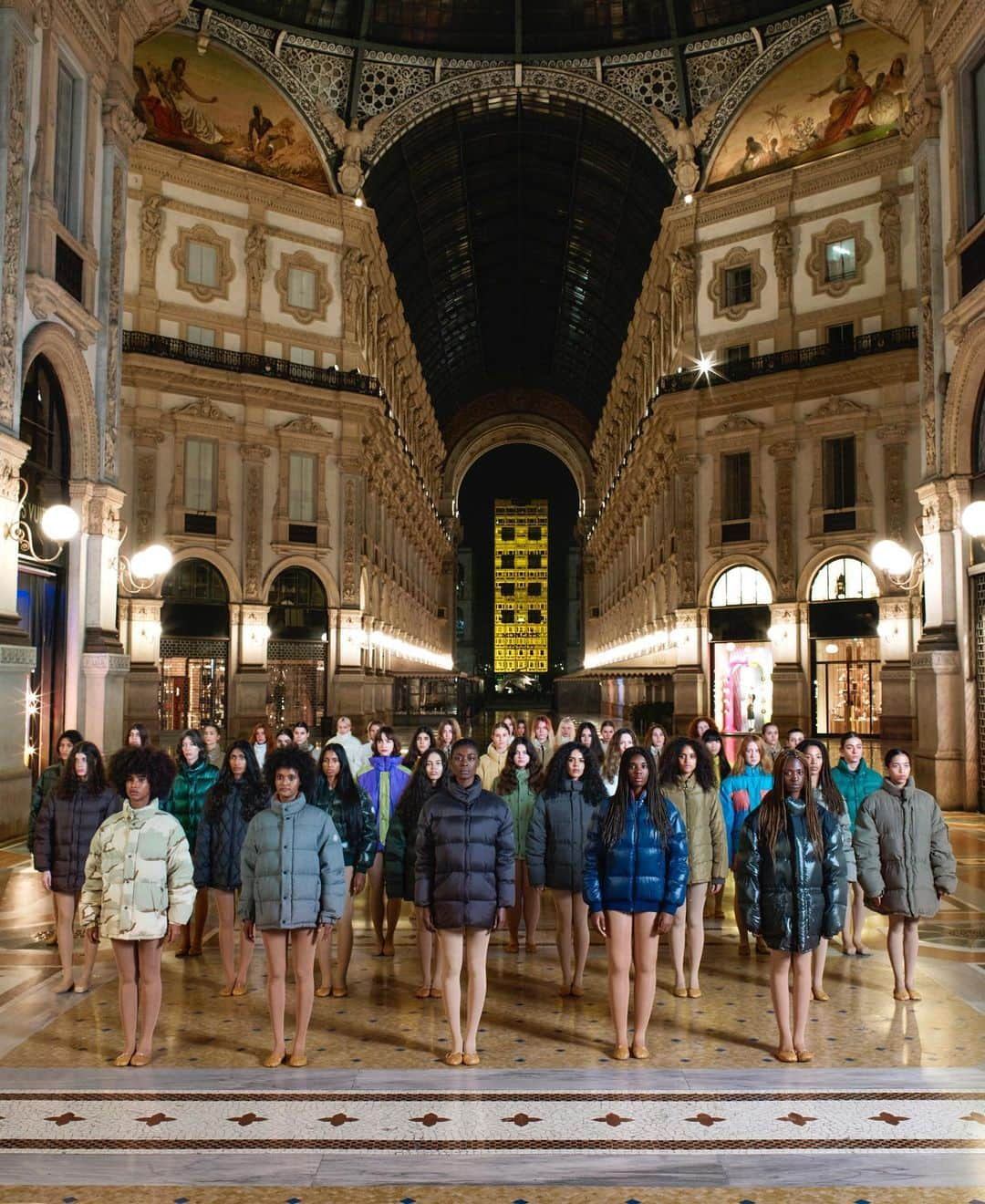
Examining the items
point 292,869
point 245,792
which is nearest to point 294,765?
point 292,869

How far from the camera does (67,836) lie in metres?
7.79

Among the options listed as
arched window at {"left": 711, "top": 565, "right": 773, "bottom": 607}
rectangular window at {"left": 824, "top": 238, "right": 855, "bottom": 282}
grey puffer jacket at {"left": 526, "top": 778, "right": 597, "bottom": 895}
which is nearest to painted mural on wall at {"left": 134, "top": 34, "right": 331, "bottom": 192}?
rectangular window at {"left": 824, "top": 238, "right": 855, "bottom": 282}

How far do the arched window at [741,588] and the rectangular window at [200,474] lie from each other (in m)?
16.5

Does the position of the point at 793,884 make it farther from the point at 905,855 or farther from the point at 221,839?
the point at 221,839

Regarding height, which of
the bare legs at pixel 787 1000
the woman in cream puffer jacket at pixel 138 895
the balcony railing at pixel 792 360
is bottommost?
the bare legs at pixel 787 1000

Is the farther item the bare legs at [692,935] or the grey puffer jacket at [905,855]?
the bare legs at [692,935]

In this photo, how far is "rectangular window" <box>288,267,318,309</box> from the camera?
117 ft

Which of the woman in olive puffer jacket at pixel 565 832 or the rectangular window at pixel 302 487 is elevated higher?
the rectangular window at pixel 302 487

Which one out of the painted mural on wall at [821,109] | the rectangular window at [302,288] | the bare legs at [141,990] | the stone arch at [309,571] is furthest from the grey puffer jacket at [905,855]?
the rectangular window at [302,288]

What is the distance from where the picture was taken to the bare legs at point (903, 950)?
7.57 metres

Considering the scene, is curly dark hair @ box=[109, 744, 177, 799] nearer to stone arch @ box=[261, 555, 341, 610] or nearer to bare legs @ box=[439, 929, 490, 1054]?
bare legs @ box=[439, 929, 490, 1054]

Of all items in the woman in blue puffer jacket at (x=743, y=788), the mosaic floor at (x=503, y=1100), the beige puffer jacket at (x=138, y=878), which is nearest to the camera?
the mosaic floor at (x=503, y=1100)

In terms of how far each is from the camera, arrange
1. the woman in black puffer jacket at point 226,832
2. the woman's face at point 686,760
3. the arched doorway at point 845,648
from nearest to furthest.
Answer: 1. the woman's face at point 686,760
2. the woman in black puffer jacket at point 226,832
3. the arched doorway at point 845,648

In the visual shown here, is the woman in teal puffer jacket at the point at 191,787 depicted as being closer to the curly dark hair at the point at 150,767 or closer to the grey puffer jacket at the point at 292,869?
the curly dark hair at the point at 150,767
